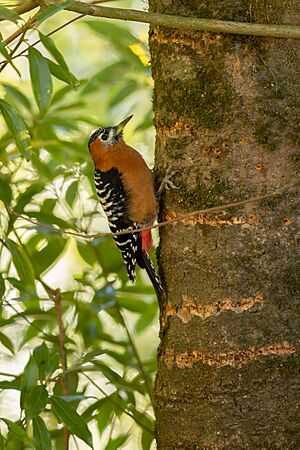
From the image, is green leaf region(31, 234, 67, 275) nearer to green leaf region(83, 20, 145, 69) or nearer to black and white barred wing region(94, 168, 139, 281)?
black and white barred wing region(94, 168, 139, 281)

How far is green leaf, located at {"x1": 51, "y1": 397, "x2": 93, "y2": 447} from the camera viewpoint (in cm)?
245

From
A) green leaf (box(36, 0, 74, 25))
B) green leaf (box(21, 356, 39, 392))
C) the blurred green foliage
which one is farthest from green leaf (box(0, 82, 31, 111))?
green leaf (box(21, 356, 39, 392))

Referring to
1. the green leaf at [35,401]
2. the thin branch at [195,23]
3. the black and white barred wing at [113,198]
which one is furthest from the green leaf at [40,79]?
the black and white barred wing at [113,198]

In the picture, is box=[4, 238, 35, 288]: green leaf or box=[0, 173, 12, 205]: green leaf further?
box=[0, 173, 12, 205]: green leaf

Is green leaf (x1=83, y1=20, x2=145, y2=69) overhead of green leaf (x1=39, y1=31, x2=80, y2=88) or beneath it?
overhead

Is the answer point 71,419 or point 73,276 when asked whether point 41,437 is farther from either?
point 73,276

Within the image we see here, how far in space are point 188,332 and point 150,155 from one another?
184 centimetres

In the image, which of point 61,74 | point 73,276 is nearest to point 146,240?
point 73,276

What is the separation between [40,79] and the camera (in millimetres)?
2123

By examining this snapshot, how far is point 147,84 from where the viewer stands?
345 cm

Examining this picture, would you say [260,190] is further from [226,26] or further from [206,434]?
[206,434]

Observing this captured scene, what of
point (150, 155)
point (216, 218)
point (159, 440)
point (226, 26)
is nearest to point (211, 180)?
→ point (216, 218)

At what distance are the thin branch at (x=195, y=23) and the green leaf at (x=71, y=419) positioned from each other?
112 centimetres

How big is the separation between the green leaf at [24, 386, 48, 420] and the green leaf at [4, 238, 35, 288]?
381mm
